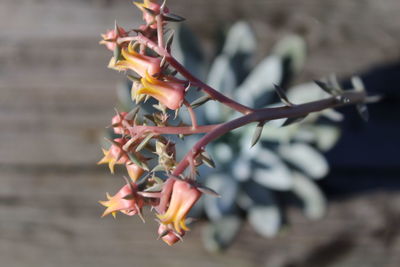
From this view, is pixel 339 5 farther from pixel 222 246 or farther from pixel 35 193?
pixel 35 193

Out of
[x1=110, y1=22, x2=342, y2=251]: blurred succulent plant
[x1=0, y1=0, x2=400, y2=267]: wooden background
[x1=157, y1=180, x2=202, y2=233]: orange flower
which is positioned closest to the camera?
[x1=157, y1=180, x2=202, y2=233]: orange flower

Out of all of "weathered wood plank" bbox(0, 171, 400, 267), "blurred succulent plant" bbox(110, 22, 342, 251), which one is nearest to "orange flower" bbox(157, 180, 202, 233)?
"blurred succulent plant" bbox(110, 22, 342, 251)

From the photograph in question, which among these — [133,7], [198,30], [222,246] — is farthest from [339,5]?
[222,246]

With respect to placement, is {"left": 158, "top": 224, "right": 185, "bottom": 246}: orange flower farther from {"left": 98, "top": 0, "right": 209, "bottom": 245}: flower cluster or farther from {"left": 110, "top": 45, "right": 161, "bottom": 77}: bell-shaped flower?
{"left": 110, "top": 45, "right": 161, "bottom": 77}: bell-shaped flower

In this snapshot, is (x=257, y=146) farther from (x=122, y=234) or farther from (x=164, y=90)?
(x=164, y=90)

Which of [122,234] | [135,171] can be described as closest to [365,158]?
[122,234]

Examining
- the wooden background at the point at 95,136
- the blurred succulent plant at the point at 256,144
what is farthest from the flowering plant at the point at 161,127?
the wooden background at the point at 95,136

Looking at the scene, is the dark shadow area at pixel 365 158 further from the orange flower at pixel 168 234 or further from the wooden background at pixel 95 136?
the orange flower at pixel 168 234

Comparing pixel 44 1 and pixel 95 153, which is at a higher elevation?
pixel 44 1
